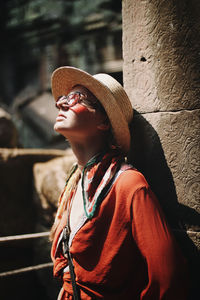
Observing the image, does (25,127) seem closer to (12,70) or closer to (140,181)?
(12,70)

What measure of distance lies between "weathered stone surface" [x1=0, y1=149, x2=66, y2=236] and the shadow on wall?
88.7 inches

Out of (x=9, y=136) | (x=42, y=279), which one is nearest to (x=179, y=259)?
(x=42, y=279)

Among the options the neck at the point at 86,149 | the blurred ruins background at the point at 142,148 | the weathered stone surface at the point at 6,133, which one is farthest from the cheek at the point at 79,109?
the weathered stone surface at the point at 6,133

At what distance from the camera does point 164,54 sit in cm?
154

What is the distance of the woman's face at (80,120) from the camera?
1.52 metres

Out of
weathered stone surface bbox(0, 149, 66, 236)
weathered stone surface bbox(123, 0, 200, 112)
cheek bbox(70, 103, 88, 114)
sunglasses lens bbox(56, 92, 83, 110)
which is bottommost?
weathered stone surface bbox(0, 149, 66, 236)

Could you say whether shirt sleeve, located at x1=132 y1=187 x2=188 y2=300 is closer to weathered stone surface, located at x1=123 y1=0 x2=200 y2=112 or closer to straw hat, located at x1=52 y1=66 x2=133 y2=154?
straw hat, located at x1=52 y1=66 x2=133 y2=154

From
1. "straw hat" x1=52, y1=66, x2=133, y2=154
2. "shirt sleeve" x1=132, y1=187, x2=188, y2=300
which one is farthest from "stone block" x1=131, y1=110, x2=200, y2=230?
"shirt sleeve" x1=132, y1=187, x2=188, y2=300

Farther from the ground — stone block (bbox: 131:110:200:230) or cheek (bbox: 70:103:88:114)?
cheek (bbox: 70:103:88:114)

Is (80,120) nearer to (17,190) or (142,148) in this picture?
(142,148)

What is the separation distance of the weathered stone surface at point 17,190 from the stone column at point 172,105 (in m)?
2.34

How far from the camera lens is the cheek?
152 cm

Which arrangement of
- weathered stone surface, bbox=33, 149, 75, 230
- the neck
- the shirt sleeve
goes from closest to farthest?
1. the shirt sleeve
2. the neck
3. weathered stone surface, bbox=33, 149, 75, 230

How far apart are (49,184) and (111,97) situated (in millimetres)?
2242
